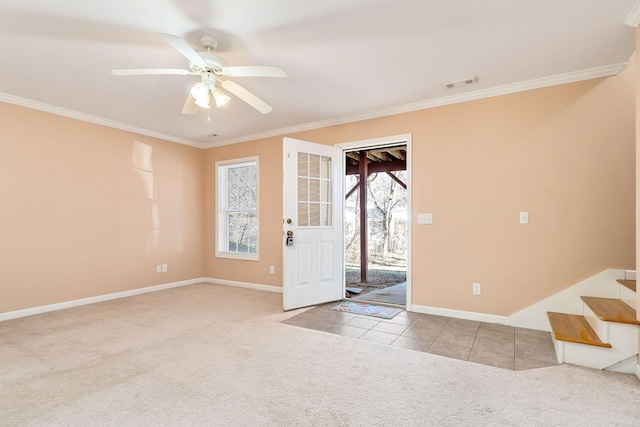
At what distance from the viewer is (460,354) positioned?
261 cm

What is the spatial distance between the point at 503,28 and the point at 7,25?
355cm

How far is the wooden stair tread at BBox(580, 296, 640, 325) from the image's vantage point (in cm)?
229

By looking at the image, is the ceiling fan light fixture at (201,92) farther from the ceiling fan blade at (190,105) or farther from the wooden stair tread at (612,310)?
the wooden stair tread at (612,310)

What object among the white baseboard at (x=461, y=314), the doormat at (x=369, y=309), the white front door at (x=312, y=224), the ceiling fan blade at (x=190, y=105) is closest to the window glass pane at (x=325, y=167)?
the white front door at (x=312, y=224)

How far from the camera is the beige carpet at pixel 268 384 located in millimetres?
1791

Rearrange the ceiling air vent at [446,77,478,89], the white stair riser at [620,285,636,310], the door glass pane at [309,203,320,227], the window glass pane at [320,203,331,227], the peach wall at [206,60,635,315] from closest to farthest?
the white stair riser at [620,285,636,310] → the peach wall at [206,60,635,315] → the ceiling air vent at [446,77,478,89] → the door glass pane at [309,203,320,227] → the window glass pane at [320,203,331,227]

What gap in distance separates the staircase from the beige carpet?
10cm

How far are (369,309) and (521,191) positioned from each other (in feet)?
7.00

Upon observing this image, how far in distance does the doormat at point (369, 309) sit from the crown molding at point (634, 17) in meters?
3.17

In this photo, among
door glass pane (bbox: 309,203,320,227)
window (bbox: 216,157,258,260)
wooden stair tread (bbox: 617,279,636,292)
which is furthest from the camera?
window (bbox: 216,157,258,260)

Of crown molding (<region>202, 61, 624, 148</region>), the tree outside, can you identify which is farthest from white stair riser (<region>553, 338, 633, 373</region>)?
the tree outside

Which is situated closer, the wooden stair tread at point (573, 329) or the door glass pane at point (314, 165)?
the wooden stair tread at point (573, 329)

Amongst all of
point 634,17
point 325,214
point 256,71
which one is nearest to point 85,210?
point 325,214

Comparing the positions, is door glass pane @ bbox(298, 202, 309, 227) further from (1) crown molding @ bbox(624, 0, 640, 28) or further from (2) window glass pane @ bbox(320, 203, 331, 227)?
(1) crown molding @ bbox(624, 0, 640, 28)
